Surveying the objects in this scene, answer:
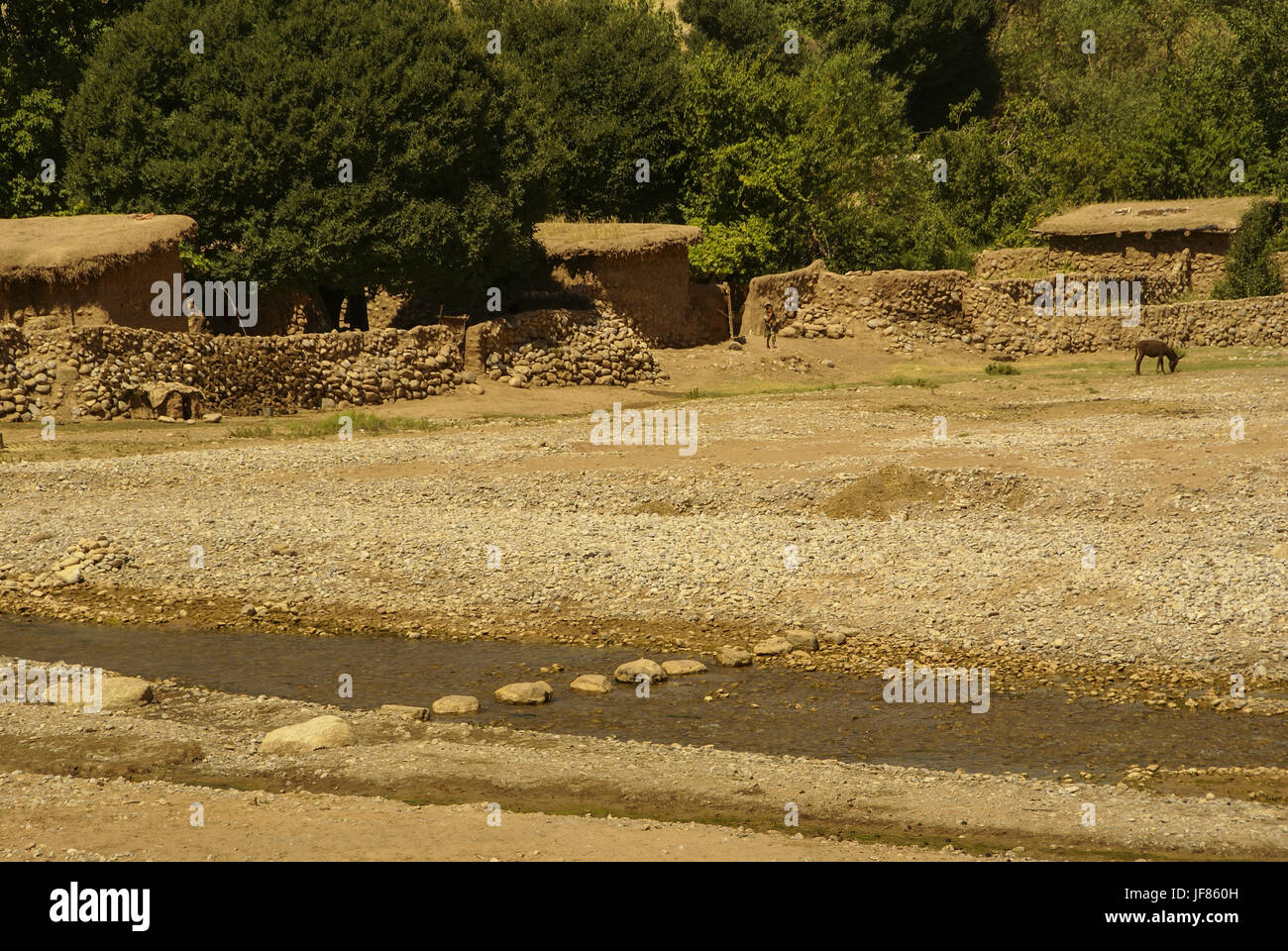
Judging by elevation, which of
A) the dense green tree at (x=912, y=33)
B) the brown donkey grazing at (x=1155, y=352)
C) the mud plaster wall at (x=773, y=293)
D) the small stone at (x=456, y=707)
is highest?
the dense green tree at (x=912, y=33)

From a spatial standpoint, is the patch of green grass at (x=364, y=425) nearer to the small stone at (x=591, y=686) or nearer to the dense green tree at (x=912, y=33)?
the small stone at (x=591, y=686)

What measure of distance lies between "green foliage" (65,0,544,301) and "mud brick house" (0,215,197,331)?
2.36 m

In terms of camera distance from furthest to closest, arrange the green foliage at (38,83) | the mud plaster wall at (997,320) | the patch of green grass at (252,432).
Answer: the mud plaster wall at (997,320)
the green foliage at (38,83)
the patch of green grass at (252,432)

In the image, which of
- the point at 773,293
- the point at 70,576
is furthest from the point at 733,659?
the point at 773,293

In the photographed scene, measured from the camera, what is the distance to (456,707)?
11039 mm

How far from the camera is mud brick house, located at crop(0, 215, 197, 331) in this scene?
2327 centimetres

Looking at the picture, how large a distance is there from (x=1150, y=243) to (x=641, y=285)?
13.8 metres

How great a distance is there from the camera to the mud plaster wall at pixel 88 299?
2345cm

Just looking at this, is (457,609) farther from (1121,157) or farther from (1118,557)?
(1121,157)

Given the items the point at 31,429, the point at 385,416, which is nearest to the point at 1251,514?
the point at 385,416

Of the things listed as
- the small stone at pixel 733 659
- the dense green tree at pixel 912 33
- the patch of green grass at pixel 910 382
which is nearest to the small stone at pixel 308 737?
the small stone at pixel 733 659

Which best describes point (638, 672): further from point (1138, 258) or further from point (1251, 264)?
point (1251, 264)

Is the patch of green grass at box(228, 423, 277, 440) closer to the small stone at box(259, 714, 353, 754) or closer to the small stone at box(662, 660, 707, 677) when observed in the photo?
the small stone at box(662, 660, 707, 677)

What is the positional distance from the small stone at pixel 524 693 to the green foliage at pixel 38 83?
921 inches
